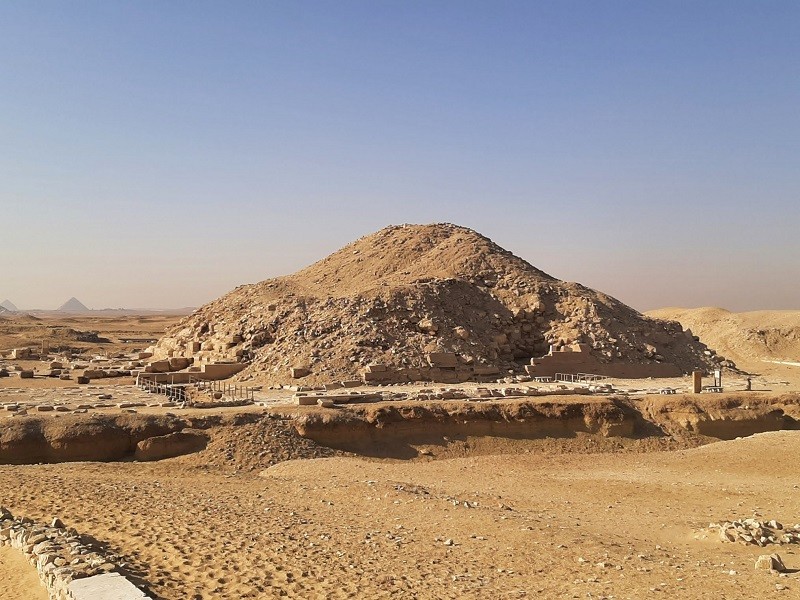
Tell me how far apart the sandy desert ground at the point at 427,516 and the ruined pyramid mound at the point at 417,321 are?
913 centimetres

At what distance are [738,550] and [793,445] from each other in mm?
10833

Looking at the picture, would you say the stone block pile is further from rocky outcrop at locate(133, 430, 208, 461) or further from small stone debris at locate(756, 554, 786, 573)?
rocky outcrop at locate(133, 430, 208, 461)

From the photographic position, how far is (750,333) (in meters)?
56.0

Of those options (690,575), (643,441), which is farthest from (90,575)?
(643,441)

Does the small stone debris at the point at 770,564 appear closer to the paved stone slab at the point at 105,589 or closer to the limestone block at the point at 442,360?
the paved stone slab at the point at 105,589

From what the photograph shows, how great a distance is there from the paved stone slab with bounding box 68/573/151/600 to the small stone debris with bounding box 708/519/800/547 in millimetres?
8442

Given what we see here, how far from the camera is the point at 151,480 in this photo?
14203 mm

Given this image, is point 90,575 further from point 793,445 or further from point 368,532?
point 793,445

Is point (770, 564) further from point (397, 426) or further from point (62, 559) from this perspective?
point (397, 426)

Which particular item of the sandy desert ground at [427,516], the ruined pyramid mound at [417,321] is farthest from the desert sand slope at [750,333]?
the sandy desert ground at [427,516]

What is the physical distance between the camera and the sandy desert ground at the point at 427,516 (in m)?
7.93

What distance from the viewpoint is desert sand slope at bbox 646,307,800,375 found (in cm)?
5231

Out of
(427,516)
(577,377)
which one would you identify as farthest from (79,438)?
(577,377)

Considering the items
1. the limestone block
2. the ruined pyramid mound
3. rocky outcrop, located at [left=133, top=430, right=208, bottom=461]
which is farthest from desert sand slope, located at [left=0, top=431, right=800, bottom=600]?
the ruined pyramid mound
